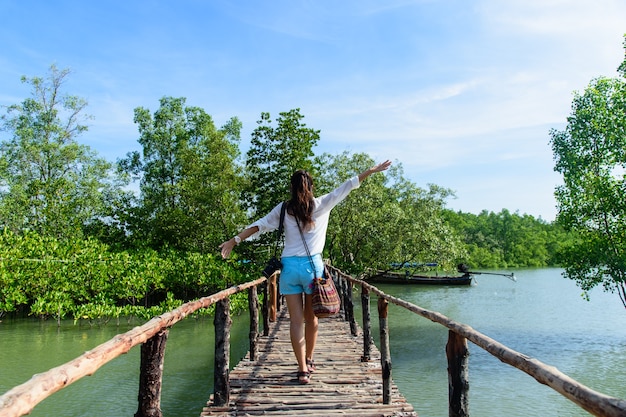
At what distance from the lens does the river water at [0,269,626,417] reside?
833 cm

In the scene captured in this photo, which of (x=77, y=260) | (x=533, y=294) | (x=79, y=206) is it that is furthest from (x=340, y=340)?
(x=533, y=294)

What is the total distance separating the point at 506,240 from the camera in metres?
65.9

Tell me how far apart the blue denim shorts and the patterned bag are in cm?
5

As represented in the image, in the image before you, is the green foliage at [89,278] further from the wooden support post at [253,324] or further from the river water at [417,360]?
the wooden support post at [253,324]

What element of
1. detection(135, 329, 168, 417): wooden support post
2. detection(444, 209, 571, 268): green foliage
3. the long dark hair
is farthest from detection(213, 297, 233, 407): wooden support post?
detection(444, 209, 571, 268): green foliage

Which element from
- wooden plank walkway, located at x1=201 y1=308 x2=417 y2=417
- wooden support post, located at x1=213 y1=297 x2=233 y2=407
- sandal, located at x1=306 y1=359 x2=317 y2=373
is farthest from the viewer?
sandal, located at x1=306 y1=359 x2=317 y2=373

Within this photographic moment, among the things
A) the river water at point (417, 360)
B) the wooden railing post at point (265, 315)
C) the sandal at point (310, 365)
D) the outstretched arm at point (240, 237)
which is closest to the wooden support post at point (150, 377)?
the outstretched arm at point (240, 237)

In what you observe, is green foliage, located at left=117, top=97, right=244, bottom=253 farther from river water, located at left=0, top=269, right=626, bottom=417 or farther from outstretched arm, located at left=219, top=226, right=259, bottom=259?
outstretched arm, located at left=219, top=226, right=259, bottom=259

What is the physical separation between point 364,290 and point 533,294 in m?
24.4

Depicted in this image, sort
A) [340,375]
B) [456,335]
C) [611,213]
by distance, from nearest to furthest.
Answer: [456,335] → [340,375] → [611,213]

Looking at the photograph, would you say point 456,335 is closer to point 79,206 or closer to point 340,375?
point 340,375

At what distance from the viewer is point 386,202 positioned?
24.0m

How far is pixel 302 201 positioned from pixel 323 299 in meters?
0.72

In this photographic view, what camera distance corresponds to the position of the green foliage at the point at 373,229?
22.0 m
